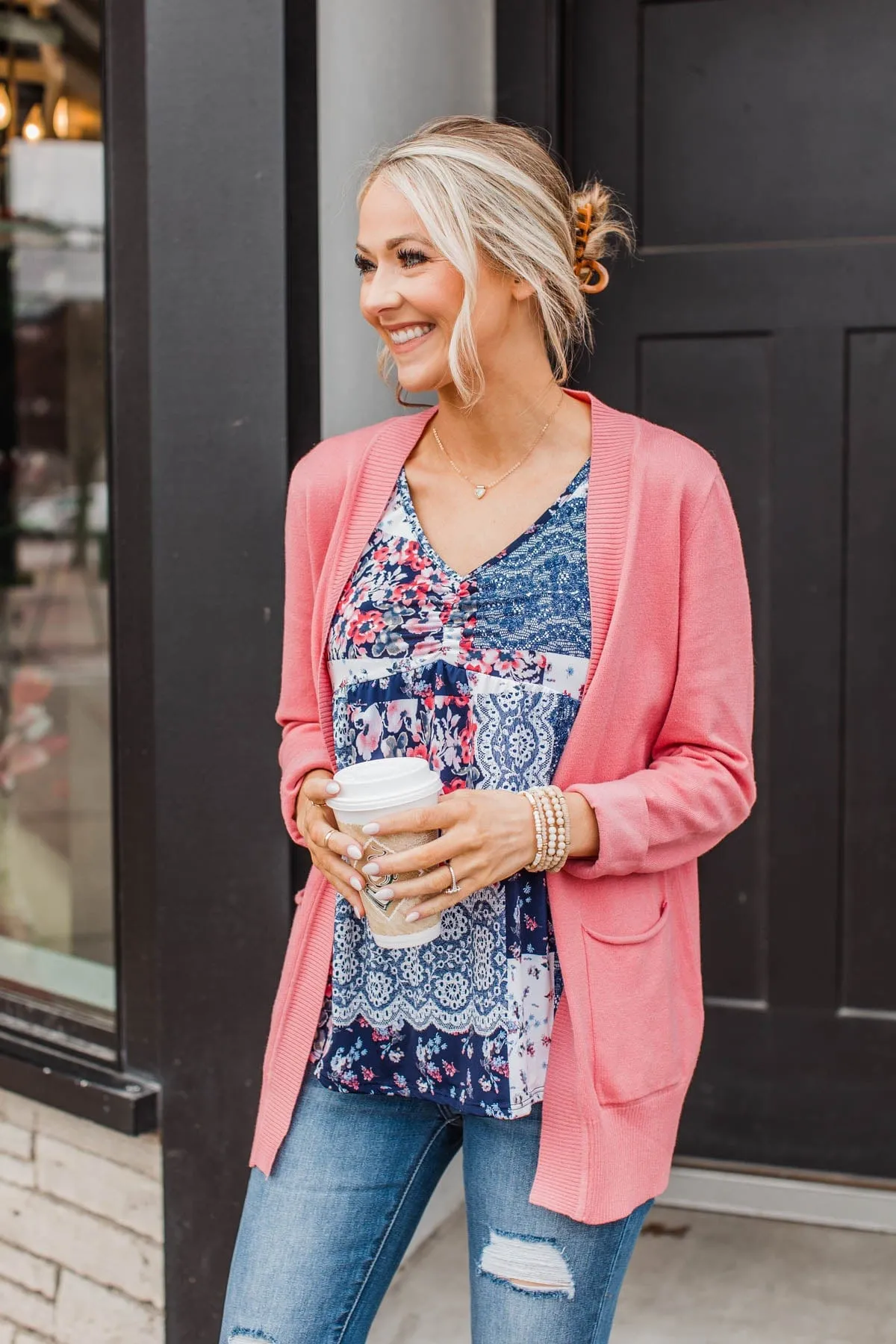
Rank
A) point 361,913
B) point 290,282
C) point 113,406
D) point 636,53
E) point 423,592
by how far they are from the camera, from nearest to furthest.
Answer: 1. point 361,913
2. point 423,592
3. point 290,282
4. point 113,406
5. point 636,53

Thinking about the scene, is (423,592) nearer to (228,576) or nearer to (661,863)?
(661,863)

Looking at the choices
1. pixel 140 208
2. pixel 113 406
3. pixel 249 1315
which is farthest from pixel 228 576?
pixel 249 1315

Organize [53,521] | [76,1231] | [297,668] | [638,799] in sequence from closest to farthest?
[638,799]
[297,668]
[76,1231]
[53,521]

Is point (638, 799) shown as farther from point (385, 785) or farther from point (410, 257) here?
point (410, 257)

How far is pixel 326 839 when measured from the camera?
4.50 ft

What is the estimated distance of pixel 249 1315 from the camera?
1.49 metres

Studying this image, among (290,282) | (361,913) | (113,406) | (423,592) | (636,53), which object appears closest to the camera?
(361,913)

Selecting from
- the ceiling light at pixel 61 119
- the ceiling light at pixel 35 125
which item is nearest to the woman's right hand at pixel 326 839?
the ceiling light at pixel 61 119

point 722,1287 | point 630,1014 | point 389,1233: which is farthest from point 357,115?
point 722,1287

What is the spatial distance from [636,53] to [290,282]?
95cm

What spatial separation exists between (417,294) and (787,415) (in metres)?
1.33

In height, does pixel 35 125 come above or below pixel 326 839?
above

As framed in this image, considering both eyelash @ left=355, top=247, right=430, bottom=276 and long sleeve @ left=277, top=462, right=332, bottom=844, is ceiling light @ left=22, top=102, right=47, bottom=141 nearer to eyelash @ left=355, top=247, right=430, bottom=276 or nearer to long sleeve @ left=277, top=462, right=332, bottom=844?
long sleeve @ left=277, top=462, right=332, bottom=844

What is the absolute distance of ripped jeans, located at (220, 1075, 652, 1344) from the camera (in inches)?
Answer: 56.1
